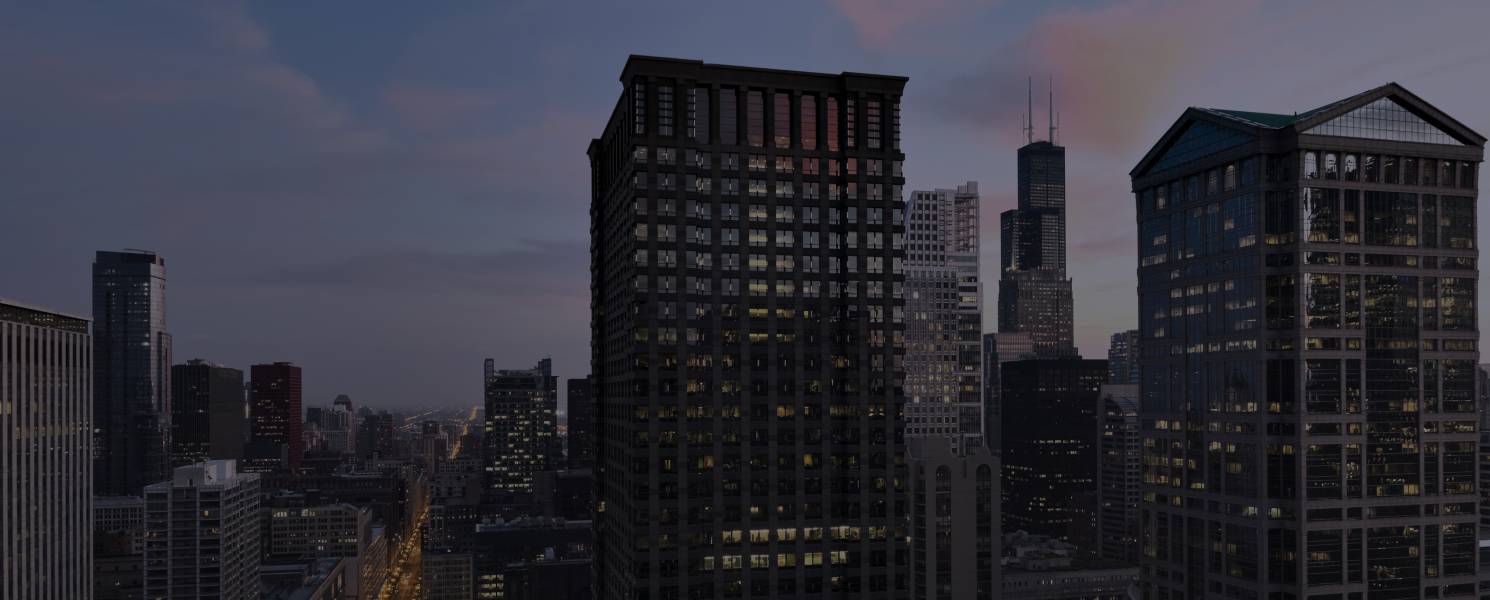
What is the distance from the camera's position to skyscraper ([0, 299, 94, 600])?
150125mm

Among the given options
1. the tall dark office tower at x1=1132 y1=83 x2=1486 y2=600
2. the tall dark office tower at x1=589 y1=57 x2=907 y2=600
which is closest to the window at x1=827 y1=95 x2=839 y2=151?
the tall dark office tower at x1=589 y1=57 x2=907 y2=600

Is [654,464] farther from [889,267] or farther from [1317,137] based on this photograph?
[1317,137]

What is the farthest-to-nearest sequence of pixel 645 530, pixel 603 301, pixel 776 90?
pixel 603 301 → pixel 776 90 → pixel 645 530

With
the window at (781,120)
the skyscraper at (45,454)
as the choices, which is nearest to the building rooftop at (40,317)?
the skyscraper at (45,454)

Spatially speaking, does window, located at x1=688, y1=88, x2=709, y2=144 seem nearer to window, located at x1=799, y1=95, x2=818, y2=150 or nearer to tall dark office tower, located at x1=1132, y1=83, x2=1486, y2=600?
window, located at x1=799, y1=95, x2=818, y2=150

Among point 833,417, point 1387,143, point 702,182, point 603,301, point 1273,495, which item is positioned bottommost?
point 1273,495

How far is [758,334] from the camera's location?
16375 centimetres

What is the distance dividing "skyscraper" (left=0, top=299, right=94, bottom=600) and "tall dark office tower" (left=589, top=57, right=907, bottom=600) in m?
86.6

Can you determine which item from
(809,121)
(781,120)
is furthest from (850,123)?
(781,120)

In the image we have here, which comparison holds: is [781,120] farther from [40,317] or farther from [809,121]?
[40,317]

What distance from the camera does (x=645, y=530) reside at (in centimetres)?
15625

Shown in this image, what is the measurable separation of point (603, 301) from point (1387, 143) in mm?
150625

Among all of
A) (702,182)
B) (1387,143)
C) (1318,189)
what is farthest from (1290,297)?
(702,182)

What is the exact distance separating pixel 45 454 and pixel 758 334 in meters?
111
